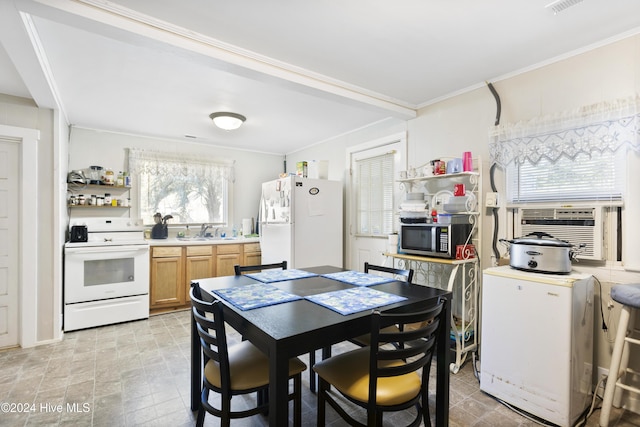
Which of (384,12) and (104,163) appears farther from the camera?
(104,163)

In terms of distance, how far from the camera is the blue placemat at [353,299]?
4.72 ft

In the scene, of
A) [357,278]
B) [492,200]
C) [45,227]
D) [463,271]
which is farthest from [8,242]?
[492,200]

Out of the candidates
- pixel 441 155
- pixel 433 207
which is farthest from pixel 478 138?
pixel 433 207

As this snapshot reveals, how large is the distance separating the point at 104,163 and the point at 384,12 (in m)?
3.98

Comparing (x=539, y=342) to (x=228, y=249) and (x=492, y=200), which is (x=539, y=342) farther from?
(x=228, y=249)

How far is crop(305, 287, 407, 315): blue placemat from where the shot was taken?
1439mm

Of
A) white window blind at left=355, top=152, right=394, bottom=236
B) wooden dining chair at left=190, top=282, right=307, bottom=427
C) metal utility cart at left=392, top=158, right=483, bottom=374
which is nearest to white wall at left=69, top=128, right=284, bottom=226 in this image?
white window blind at left=355, top=152, right=394, bottom=236

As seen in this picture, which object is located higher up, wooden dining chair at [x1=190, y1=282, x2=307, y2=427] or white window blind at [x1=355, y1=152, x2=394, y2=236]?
white window blind at [x1=355, y1=152, x2=394, y2=236]

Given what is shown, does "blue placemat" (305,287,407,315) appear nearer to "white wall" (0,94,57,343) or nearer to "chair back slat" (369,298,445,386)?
"chair back slat" (369,298,445,386)

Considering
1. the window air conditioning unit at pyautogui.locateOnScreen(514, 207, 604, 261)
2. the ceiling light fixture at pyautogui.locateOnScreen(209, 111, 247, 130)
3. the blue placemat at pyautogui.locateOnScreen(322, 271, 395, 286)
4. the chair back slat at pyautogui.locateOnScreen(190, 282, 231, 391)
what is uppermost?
the ceiling light fixture at pyautogui.locateOnScreen(209, 111, 247, 130)

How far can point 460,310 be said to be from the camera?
2.81 m

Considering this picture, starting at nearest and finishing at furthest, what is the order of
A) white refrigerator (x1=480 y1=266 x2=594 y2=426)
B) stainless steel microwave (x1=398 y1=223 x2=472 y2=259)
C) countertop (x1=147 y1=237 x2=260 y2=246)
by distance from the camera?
white refrigerator (x1=480 y1=266 x2=594 y2=426)
stainless steel microwave (x1=398 y1=223 x2=472 y2=259)
countertop (x1=147 y1=237 x2=260 y2=246)

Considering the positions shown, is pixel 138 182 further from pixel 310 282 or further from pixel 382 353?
pixel 382 353

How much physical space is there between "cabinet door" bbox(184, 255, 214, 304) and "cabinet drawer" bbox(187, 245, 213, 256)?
1.6 inches
